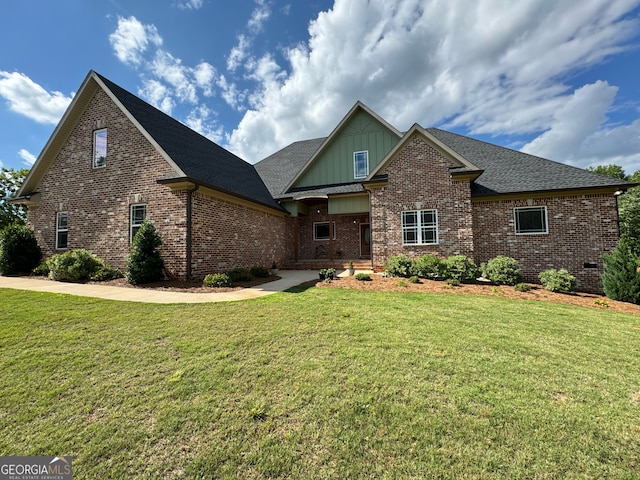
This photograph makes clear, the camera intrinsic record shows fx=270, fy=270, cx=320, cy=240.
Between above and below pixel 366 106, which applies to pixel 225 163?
below

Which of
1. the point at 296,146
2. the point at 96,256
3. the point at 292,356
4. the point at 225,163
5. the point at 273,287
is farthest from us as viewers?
the point at 296,146

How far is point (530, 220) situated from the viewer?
11844 mm

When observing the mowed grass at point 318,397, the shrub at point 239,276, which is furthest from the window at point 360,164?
the mowed grass at point 318,397

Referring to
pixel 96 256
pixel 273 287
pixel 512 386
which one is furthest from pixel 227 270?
pixel 512 386

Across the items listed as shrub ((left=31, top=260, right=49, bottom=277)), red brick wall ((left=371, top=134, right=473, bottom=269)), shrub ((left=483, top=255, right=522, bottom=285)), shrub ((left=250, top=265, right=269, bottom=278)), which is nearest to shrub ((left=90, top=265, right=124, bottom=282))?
shrub ((left=31, top=260, right=49, bottom=277))

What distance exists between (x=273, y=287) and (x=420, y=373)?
679 cm

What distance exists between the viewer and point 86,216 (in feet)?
39.2

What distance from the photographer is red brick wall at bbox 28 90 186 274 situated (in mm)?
10461

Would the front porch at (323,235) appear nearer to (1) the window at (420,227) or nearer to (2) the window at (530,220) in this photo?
(1) the window at (420,227)

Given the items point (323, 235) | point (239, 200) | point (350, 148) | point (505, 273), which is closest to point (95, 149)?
point (239, 200)

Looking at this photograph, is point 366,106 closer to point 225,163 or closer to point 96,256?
point 225,163

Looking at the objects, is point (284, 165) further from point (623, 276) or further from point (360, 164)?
point (623, 276)

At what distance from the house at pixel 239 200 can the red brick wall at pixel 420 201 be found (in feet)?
Answer: 0.15

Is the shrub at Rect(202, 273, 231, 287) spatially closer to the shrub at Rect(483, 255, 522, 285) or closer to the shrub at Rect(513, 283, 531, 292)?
the shrub at Rect(483, 255, 522, 285)
